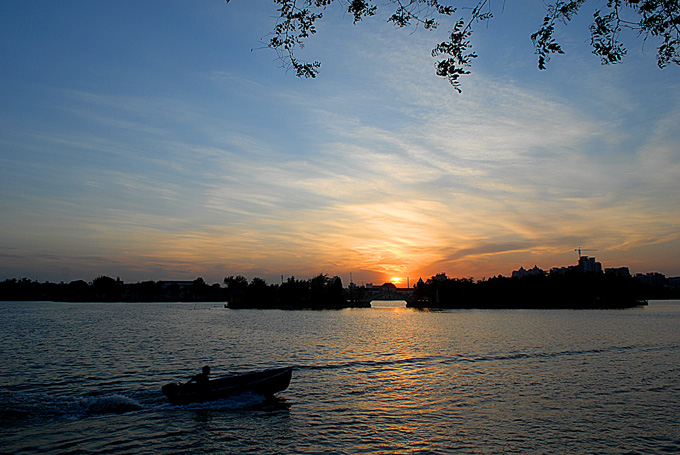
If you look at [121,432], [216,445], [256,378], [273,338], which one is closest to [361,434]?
[216,445]

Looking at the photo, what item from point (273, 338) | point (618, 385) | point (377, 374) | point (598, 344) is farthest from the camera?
point (273, 338)

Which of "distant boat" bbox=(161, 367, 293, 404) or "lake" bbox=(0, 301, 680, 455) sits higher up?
"distant boat" bbox=(161, 367, 293, 404)

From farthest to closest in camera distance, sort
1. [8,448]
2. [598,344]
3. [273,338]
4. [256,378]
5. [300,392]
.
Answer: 1. [273,338]
2. [598,344]
3. [300,392]
4. [256,378]
5. [8,448]

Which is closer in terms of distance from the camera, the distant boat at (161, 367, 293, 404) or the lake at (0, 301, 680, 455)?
the lake at (0, 301, 680, 455)

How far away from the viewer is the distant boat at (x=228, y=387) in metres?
27.8

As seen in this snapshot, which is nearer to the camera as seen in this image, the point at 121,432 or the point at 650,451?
the point at 650,451

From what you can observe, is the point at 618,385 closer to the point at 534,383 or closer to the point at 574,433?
the point at 534,383

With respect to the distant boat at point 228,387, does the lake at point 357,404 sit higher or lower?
lower

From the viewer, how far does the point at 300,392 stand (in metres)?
31.8

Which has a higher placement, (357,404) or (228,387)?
(228,387)

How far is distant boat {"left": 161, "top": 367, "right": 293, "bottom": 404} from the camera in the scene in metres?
27.8

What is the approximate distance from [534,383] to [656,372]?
1329cm

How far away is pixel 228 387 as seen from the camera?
93.0 ft

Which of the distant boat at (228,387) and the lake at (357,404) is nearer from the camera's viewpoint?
the lake at (357,404)
